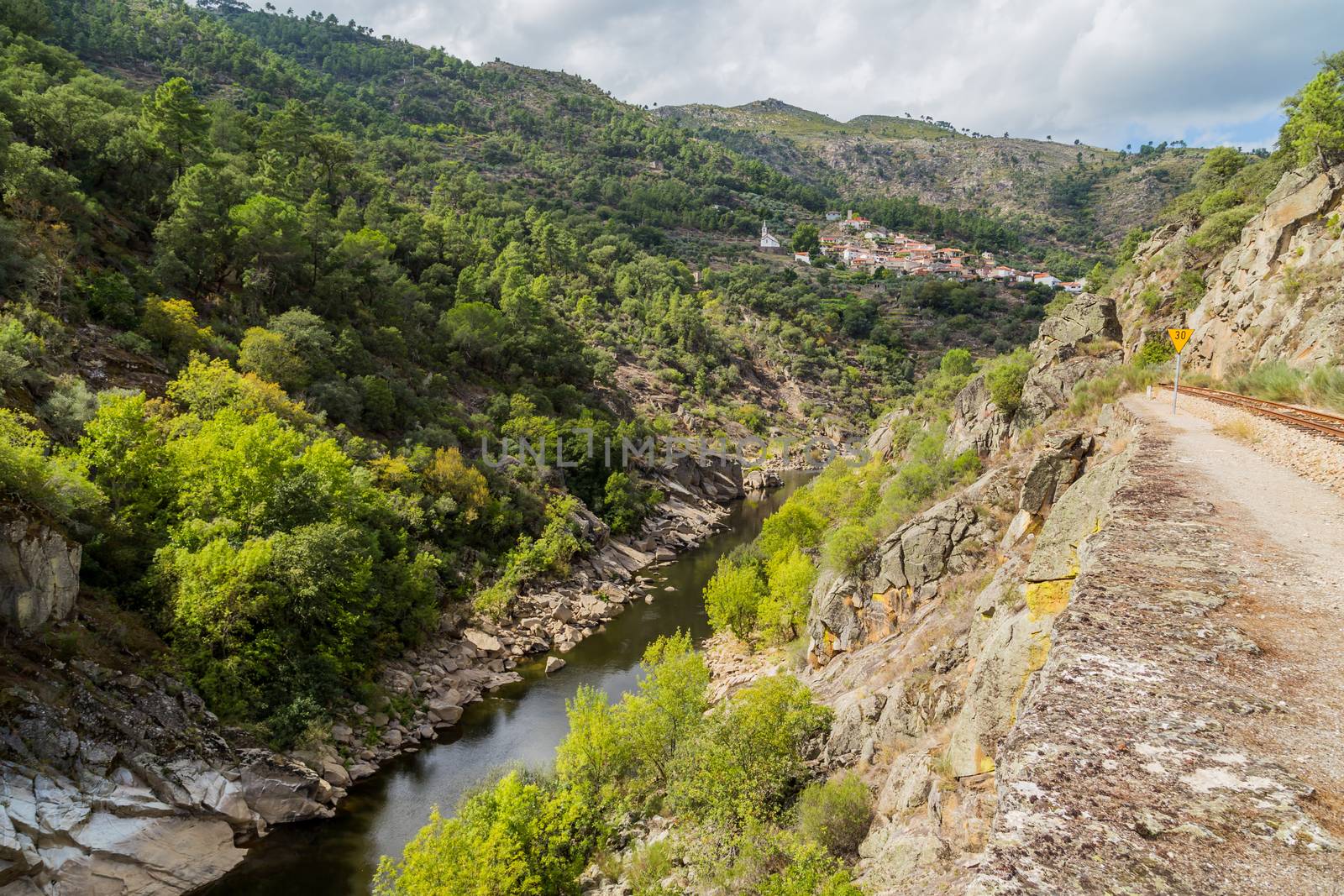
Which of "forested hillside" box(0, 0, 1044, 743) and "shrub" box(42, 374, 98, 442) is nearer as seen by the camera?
"forested hillside" box(0, 0, 1044, 743)

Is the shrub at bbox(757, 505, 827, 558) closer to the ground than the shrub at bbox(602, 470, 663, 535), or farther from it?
closer to the ground

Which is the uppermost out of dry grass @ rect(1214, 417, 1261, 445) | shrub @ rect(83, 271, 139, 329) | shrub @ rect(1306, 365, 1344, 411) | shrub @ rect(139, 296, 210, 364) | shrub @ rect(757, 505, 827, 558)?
shrub @ rect(83, 271, 139, 329)

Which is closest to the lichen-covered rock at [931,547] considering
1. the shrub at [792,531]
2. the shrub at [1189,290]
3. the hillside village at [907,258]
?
the shrub at [792,531]

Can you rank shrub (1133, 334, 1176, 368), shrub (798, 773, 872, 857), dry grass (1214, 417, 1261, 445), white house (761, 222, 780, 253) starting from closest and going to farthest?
1. dry grass (1214, 417, 1261, 445)
2. shrub (798, 773, 872, 857)
3. shrub (1133, 334, 1176, 368)
4. white house (761, 222, 780, 253)

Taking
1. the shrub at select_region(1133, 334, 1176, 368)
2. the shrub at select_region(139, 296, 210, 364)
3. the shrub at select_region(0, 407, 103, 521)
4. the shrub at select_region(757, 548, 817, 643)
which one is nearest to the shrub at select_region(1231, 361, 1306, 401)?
the shrub at select_region(1133, 334, 1176, 368)

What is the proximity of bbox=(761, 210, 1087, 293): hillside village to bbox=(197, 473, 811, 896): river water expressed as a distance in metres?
115

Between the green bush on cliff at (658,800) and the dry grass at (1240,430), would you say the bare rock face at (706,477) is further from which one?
the dry grass at (1240,430)

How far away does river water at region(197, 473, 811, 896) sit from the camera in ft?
60.3

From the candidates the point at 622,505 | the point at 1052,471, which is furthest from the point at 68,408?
the point at 622,505

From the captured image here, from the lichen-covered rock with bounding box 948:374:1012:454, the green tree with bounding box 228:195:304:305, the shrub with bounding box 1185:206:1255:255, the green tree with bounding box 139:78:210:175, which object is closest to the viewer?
the lichen-covered rock with bounding box 948:374:1012:454

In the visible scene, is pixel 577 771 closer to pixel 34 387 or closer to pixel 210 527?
pixel 210 527

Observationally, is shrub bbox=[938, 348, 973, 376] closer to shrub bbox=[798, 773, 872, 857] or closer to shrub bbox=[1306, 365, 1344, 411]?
shrub bbox=[1306, 365, 1344, 411]

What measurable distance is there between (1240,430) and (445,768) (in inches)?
942

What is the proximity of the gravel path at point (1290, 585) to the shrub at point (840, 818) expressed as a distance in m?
8.78
